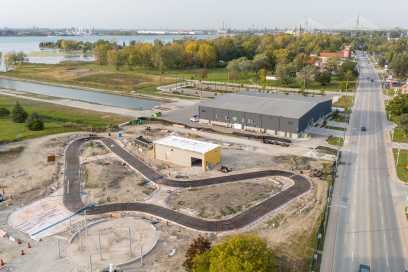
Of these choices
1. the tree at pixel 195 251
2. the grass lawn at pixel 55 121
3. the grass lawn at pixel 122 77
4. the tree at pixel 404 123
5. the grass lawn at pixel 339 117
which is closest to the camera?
the tree at pixel 195 251

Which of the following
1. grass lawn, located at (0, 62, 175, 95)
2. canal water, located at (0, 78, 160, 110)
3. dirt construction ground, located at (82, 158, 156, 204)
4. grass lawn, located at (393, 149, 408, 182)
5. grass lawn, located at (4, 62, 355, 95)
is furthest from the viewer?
grass lawn, located at (0, 62, 175, 95)

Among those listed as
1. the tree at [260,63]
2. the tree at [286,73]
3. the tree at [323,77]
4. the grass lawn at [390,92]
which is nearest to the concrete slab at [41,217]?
the tree at [286,73]

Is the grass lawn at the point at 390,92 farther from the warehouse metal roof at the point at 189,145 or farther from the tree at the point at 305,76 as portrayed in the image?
the warehouse metal roof at the point at 189,145

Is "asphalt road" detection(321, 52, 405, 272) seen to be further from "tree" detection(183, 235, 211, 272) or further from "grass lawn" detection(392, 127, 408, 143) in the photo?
"tree" detection(183, 235, 211, 272)

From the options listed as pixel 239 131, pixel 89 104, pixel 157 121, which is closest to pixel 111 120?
pixel 157 121

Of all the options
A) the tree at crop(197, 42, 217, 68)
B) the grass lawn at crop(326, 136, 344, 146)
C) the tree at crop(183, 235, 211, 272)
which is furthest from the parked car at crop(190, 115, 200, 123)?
the tree at crop(197, 42, 217, 68)

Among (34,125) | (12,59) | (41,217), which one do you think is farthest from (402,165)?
(12,59)

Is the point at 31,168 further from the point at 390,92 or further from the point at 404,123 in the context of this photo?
the point at 390,92
